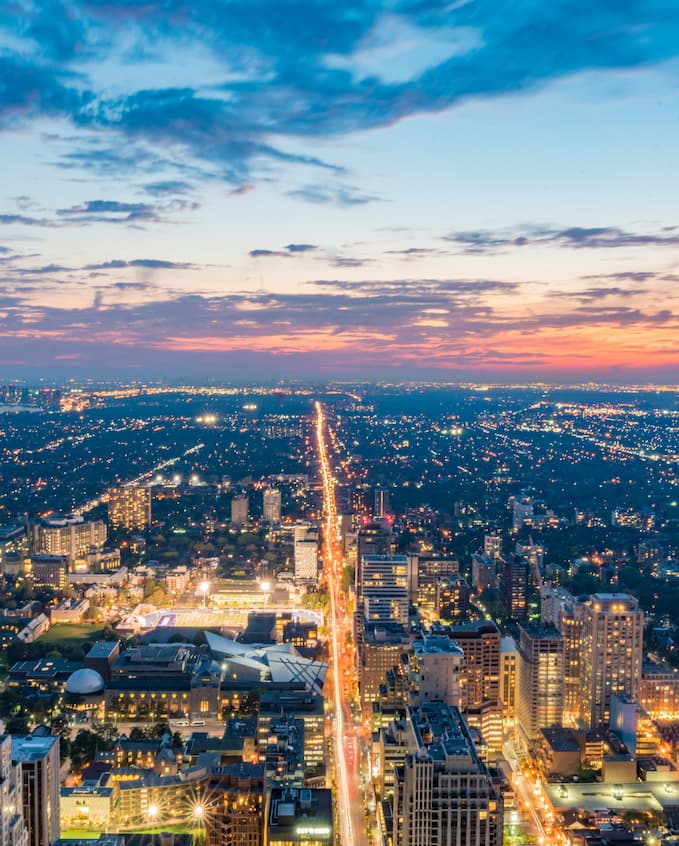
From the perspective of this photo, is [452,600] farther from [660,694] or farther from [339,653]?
[660,694]

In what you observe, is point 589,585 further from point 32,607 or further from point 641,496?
point 641,496

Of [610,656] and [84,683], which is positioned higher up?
[610,656]

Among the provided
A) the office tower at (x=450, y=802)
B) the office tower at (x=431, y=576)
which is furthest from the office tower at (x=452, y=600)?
the office tower at (x=450, y=802)

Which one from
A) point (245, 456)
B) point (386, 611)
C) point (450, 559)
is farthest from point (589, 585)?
point (245, 456)

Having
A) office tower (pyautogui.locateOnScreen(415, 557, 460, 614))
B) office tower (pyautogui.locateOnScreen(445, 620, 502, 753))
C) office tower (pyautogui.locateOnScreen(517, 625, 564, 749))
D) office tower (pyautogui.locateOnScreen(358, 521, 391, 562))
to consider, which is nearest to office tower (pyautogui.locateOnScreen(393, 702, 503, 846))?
office tower (pyautogui.locateOnScreen(445, 620, 502, 753))

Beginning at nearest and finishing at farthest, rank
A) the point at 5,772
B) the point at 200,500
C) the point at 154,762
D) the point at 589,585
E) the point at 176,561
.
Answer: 1. the point at 5,772
2. the point at 154,762
3. the point at 589,585
4. the point at 176,561
5. the point at 200,500

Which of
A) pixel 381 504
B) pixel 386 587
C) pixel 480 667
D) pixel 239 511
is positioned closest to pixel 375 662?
pixel 480 667

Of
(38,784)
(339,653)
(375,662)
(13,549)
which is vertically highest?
(38,784)

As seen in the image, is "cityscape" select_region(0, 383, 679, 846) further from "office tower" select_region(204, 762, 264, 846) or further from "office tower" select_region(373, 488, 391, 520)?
"office tower" select_region(373, 488, 391, 520)
